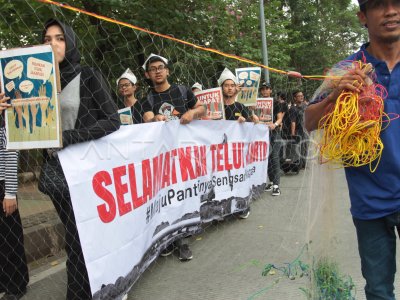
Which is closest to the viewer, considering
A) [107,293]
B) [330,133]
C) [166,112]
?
[330,133]

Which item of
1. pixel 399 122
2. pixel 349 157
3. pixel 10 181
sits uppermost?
pixel 399 122

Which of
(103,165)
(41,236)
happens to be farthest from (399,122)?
(41,236)

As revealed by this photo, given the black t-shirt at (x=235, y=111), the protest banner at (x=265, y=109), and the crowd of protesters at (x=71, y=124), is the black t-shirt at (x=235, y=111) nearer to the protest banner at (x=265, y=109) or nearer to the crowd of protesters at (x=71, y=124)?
the crowd of protesters at (x=71, y=124)

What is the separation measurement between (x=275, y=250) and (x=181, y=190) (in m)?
1.07

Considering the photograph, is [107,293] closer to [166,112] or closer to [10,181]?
[10,181]

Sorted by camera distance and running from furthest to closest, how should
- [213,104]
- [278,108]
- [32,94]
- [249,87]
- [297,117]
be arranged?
[297,117] → [278,108] → [249,87] → [213,104] → [32,94]

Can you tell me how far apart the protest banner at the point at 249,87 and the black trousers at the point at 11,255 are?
3484 millimetres

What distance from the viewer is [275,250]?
159 inches

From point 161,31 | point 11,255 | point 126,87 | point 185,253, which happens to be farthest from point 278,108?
point 11,255

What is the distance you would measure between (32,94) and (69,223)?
2.77 feet

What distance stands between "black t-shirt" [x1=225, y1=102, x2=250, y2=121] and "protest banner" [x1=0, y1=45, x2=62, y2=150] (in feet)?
10.3

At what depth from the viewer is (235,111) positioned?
530 centimetres

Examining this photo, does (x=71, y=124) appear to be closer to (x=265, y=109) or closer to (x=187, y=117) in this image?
(x=187, y=117)

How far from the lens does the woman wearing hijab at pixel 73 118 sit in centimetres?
257
